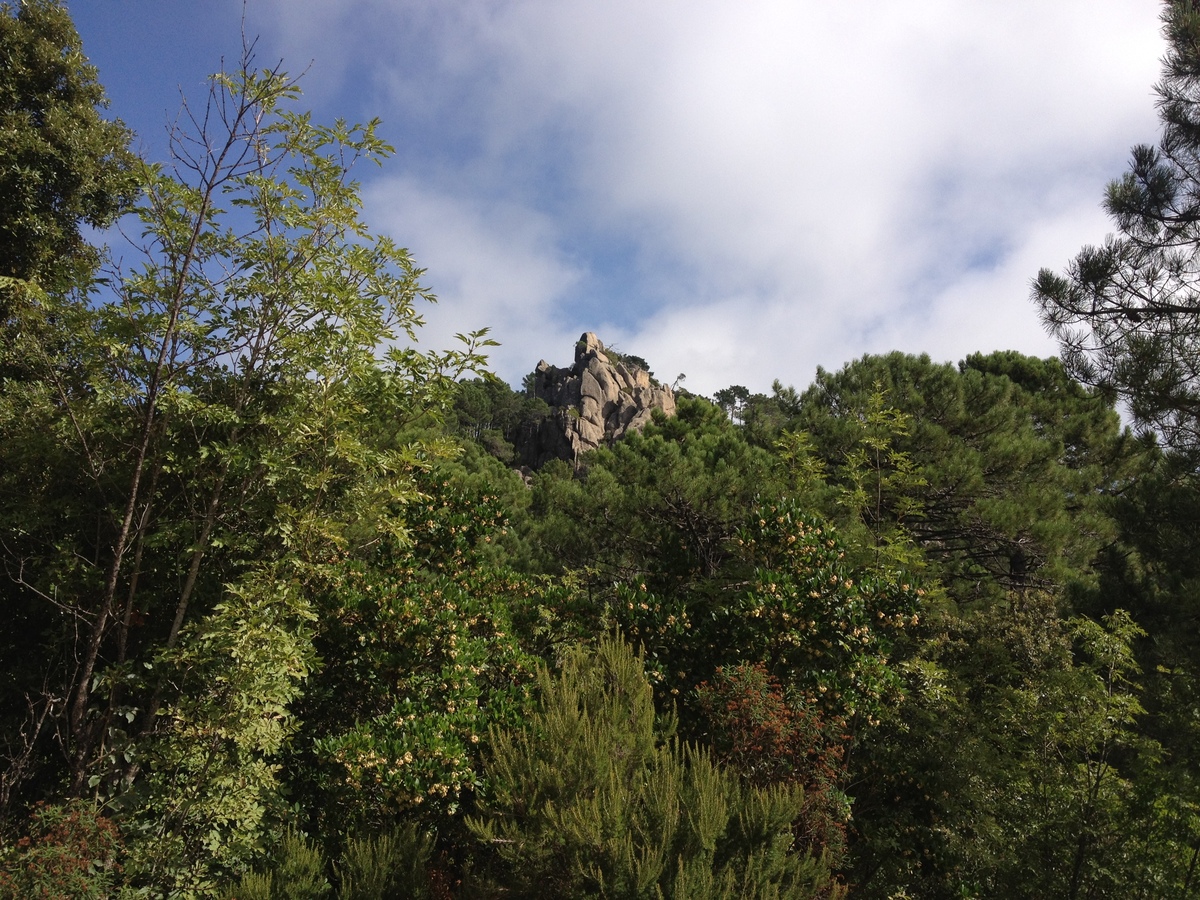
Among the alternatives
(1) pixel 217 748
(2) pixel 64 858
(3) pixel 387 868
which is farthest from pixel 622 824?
(2) pixel 64 858

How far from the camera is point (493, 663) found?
14.9 feet

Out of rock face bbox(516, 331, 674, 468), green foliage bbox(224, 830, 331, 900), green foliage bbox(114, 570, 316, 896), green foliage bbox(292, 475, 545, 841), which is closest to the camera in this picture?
green foliage bbox(224, 830, 331, 900)

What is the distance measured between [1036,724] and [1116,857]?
2.74ft

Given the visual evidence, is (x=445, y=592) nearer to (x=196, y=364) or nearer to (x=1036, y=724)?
(x=196, y=364)

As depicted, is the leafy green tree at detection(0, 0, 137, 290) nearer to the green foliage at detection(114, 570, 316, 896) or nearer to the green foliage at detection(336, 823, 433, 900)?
the green foliage at detection(114, 570, 316, 896)

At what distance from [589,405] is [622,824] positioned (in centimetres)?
3857

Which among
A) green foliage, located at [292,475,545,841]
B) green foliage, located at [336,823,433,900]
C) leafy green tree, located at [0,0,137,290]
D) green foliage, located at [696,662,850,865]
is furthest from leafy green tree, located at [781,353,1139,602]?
leafy green tree, located at [0,0,137,290]

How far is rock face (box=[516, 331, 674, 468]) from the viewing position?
38.8 metres

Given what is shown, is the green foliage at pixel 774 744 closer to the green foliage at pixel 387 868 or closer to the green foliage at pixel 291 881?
the green foliage at pixel 387 868

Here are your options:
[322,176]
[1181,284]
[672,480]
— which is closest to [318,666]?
[322,176]

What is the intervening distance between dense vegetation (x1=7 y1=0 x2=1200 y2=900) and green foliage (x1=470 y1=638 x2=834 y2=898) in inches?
0.7

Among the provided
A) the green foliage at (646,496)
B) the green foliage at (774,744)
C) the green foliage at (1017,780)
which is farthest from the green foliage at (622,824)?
→ the green foliage at (646,496)

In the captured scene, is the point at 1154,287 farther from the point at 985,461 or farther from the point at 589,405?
the point at 589,405

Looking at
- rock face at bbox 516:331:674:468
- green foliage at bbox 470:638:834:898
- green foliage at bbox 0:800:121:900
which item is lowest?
green foliage at bbox 0:800:121:900
